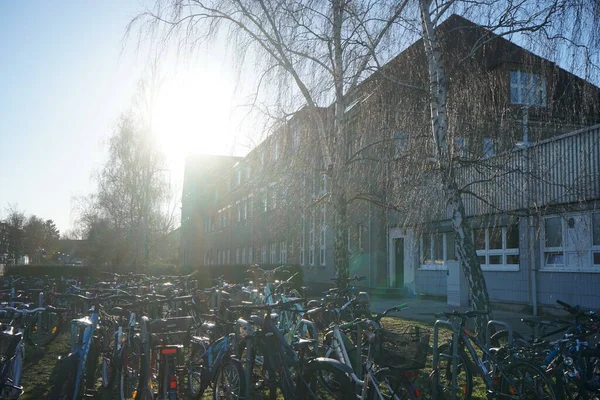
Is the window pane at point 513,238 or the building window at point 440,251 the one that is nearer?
the window pane at point 513,238

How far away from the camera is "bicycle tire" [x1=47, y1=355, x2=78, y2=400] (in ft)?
16.5

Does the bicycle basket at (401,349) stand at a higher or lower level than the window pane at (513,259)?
lower

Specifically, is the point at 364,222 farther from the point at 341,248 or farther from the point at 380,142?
the point at 380,142

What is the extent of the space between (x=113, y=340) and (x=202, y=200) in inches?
2102

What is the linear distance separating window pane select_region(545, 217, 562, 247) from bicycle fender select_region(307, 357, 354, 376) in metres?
11.4

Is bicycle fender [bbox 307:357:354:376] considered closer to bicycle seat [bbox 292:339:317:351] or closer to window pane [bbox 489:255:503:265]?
bicycle seat [bbox 292:339:317:351]

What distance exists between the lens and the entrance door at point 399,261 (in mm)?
21953

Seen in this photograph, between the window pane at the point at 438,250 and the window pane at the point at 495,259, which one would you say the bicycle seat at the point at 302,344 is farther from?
the window pane at the point at 438,250

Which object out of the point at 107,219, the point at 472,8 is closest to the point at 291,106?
the point at 472,8

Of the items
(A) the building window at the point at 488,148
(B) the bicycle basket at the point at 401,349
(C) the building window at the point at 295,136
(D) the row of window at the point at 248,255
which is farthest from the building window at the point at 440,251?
(B) the bicycle basket at the point at 401,349

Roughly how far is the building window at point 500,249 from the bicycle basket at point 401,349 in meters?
11.5

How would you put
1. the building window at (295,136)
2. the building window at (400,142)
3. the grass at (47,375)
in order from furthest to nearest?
1. the building window at (295,136)
2. the building window at (400,142)
3. the grass at (47,375)

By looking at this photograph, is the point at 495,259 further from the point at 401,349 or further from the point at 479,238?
the point at 401,349

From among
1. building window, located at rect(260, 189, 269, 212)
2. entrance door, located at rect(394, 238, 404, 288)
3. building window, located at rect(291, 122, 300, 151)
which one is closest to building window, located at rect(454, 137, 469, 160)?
building window, located at rect(291, 122, 300, 151)
